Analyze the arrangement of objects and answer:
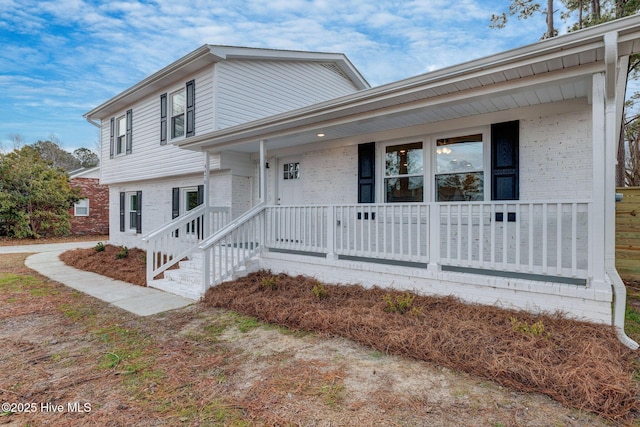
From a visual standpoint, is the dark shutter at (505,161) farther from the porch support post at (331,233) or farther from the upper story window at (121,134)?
the upper story window at (121,134)

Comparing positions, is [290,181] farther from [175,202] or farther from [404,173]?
[175,202]

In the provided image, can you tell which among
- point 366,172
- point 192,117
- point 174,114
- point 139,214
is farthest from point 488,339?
point 139,214

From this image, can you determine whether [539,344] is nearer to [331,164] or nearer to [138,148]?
[331,164]

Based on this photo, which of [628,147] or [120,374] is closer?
[120,374]

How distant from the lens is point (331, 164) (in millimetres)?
7441

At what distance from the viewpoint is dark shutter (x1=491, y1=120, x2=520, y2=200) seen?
5.12 m

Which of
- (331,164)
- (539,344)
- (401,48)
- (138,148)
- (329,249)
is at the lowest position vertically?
(539,344)

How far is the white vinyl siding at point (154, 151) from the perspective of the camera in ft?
29.0

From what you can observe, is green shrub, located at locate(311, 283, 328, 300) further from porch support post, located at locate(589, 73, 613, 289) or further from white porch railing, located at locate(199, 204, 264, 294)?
porch support post, located at locate(589, 73, 613, 289)

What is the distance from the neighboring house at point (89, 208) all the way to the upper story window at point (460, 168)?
67.9ft

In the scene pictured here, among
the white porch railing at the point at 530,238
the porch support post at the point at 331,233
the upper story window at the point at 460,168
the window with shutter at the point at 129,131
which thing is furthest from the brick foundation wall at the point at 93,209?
the white porch railing at the point at 530,238

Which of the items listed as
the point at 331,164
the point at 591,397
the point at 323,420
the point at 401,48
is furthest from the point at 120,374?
the point at 401,48

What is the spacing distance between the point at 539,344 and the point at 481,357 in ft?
2.15

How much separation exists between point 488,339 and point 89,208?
75.9ft
